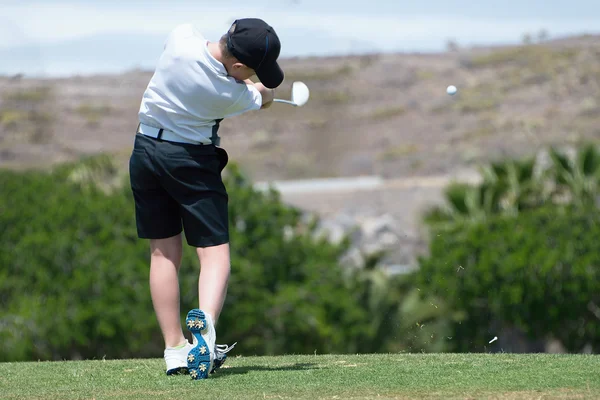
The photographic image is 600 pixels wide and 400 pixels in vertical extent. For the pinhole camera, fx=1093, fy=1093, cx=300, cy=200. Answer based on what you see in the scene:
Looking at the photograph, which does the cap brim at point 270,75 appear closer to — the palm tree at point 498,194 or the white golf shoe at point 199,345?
the white golf shoe at point 199,345

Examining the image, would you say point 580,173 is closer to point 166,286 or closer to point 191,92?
point 166,286

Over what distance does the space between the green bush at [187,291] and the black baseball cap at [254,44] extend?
53.0 feet

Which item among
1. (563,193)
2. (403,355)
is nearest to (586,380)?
(403,355)

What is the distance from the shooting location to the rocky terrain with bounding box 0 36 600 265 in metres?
59.9

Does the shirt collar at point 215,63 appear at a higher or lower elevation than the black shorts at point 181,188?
higher

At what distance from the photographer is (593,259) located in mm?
24250

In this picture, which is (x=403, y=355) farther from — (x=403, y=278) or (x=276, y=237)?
(x=276, y=237)

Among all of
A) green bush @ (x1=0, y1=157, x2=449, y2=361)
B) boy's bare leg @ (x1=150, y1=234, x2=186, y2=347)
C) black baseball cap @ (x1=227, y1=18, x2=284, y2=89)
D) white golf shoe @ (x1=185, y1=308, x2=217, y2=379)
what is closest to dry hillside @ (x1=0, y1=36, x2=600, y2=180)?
green bush @ (x1=0, y1=157, x2=449, y2=361)

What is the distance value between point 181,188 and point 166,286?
1.84 ft

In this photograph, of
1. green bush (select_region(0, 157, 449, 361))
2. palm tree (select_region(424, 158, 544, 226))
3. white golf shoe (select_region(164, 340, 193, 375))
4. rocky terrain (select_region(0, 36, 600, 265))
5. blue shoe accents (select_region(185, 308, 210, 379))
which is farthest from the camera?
rocky terrain (select_region(0, 36, 600, 265))

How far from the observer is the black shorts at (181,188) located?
5.46 metres

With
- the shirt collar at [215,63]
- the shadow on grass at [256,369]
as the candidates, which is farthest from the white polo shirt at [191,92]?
the shadow on grass at [256,369]

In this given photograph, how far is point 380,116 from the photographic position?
71188 millimetres

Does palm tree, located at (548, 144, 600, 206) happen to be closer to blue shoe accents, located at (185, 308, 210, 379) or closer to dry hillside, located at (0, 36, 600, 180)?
blue shoe accents, located at (185, 308, 210, 379)
